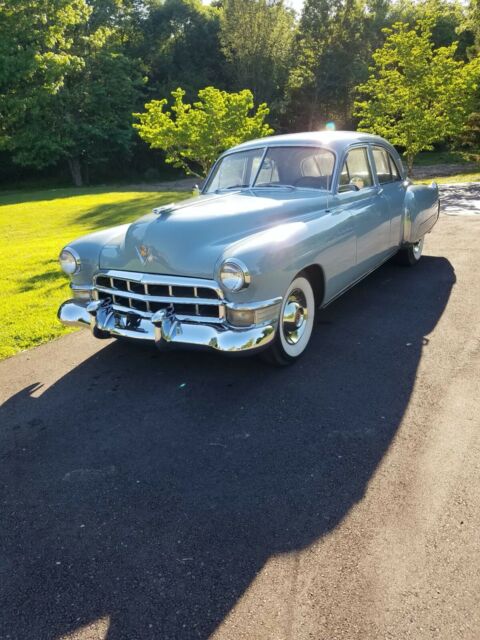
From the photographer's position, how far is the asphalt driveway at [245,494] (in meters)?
1.88

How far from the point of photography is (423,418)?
3.04m

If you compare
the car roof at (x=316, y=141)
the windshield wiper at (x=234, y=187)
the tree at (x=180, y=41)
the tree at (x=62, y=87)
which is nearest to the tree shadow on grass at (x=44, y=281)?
the windshield wiper at (x=234, y=187)

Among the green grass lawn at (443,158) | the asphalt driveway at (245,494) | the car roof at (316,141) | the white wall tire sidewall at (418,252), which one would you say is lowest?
the green grass lawn at (443,158)

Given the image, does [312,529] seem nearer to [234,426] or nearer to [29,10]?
[234,426]

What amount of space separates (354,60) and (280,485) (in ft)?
115

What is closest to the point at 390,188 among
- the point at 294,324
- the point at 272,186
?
the point at 272,186

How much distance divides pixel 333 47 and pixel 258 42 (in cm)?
503

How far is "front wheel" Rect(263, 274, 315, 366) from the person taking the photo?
367cm

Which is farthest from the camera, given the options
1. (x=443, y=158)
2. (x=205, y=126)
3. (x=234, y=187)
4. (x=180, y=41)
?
(x=180, y=41)

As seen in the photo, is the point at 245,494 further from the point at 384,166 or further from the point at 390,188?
the point at 384,166

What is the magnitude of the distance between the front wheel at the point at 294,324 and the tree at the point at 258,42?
31456 mm

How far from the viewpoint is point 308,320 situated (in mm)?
4031

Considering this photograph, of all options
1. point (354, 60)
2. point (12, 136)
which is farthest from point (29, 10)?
point (354, 60)

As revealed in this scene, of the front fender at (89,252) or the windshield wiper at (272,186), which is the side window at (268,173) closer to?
the windshield wiper at (272,186)
